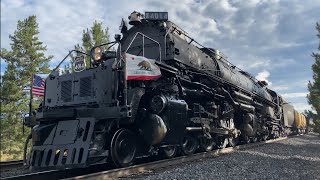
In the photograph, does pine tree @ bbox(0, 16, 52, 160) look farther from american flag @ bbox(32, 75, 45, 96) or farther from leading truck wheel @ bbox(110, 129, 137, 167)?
leading truck wheel @ bbox(110, 129, 137, 167)

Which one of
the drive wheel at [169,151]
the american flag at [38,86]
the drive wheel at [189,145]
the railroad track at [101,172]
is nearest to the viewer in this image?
the railroad track at [101,172]

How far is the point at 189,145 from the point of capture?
9984mm

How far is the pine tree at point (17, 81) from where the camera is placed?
24484 mm

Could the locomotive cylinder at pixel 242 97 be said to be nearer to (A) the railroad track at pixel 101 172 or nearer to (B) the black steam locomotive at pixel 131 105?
(B) the black steam locomotive at pixel 131 105

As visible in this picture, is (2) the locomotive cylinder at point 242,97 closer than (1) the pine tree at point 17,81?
Yes

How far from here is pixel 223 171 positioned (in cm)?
703

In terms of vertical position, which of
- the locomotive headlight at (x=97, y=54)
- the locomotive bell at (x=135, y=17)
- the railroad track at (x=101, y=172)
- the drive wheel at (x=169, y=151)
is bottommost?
the railroad track at (x=101, y=172)

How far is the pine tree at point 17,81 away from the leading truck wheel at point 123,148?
19.5 meters

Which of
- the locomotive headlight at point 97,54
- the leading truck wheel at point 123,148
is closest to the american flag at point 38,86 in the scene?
the locomotive headlight at point 97,54

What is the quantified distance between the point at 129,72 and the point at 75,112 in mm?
1510

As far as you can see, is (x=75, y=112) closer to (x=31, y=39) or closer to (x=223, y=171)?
(x=223, y=171)

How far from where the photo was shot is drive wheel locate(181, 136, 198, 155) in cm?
936

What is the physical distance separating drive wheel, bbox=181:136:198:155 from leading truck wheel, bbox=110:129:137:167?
2340mm

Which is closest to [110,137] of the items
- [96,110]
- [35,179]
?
[96,110]
